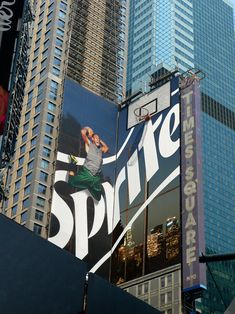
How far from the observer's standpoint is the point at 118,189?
7462cm

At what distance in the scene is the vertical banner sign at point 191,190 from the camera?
59344 mm

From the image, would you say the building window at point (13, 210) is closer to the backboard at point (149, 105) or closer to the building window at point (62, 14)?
the backboard at point (149, 105)

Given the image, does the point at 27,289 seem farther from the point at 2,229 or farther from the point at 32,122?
the point at 32,122

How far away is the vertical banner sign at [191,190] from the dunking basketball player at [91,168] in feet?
40.8

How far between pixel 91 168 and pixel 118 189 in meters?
4.18

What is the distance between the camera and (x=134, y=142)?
245 feet

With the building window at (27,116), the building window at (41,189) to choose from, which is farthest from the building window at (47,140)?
the building window at (41,189)

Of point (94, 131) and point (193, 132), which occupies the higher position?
point (94, 131)

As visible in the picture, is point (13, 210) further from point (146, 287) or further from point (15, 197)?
point (146, 287)

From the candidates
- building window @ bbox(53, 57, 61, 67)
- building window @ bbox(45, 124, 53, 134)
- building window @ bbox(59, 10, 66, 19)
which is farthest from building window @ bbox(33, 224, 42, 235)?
building window @ bbox(59, 10, 66, 19)

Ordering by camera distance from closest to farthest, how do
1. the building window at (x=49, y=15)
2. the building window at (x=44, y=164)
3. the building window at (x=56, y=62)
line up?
the building window at (x=44, y=164) < the building window at (x=56, y=62) < the building window at (x=49, y=15)

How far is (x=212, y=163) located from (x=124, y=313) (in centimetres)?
14132

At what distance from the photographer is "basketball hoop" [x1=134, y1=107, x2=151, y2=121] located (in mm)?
74500

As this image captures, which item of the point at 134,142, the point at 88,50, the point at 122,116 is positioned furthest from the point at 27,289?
the point at 88,50
